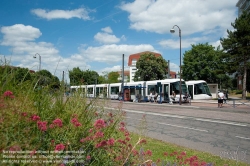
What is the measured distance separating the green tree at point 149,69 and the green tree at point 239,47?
19720 mm

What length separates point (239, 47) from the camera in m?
36.8

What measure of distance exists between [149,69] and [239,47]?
22.8 meters

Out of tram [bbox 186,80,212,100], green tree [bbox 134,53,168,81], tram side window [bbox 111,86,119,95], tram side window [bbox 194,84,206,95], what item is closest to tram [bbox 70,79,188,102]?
tram side window [bbox 111,86,119,95]

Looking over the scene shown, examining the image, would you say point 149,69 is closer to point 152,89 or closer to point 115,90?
point 115,90

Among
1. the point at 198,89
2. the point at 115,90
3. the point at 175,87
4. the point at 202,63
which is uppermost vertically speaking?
the point at 202,63

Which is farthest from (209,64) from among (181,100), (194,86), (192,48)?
(181,100)

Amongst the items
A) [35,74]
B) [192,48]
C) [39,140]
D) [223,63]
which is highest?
[192,48]

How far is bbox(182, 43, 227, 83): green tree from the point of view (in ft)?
175

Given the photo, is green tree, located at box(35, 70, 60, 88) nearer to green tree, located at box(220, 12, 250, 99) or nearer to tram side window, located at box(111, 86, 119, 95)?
tram side window, located at box(111, 86, 119, 95)

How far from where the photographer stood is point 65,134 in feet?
7.89

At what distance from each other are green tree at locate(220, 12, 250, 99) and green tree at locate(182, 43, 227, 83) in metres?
14.3

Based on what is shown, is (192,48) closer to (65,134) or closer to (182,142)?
(182,142)

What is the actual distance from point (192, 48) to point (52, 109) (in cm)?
5781

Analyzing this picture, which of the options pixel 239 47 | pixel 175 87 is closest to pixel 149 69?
pixel 239 47
